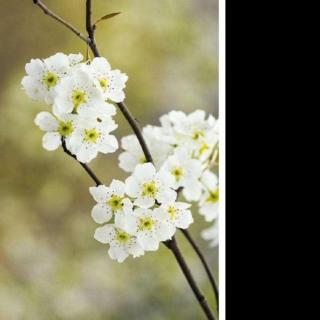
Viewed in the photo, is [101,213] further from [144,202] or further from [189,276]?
[189,276]

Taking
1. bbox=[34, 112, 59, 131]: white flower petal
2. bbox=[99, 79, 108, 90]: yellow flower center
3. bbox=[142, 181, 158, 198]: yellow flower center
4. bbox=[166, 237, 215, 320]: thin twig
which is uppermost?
bbox=[99, 79, 108, 90]: yellow flower center

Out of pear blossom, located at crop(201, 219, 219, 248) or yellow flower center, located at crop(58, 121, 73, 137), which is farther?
pear blossom, located at crop(201, 219, 219, 248)

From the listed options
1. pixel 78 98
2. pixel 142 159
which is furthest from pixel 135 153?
pixel 78 98

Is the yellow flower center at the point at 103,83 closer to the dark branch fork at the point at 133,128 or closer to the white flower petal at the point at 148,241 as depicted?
the dark branch fork at the point at 133,128

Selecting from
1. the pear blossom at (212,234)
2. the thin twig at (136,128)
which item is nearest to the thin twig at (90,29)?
the thin twig at (136,128)

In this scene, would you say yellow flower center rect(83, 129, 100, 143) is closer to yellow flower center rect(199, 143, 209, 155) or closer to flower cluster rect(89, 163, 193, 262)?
flower cluster rect(89, 163, 193, 262)

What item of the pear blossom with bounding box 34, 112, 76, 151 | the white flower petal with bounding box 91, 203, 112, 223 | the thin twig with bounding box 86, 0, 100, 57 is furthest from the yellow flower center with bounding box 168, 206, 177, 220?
the thin twig with bounding box 86, 0, 100, 57
